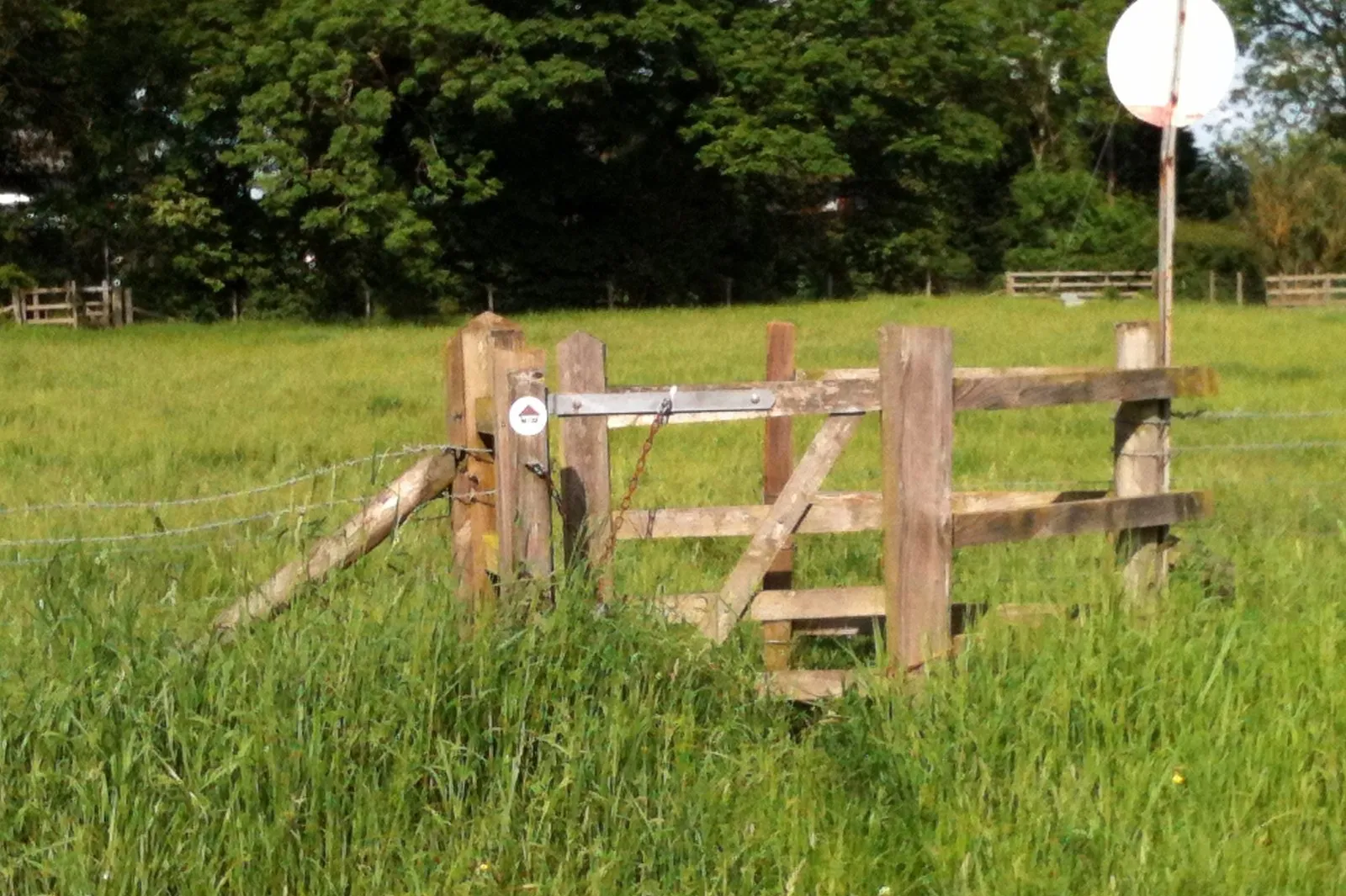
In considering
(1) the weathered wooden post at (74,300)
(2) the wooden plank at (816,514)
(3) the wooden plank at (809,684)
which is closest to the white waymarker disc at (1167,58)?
(2) the wooden plank at (816,514)

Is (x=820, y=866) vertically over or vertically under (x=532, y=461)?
under

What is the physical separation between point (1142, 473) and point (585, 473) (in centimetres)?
226

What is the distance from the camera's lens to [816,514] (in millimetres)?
6422

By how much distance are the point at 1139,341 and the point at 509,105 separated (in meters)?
37.8

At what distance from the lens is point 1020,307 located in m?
40.8

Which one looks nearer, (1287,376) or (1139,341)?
(1139,341)

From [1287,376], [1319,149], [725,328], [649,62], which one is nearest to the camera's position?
[1287,376]

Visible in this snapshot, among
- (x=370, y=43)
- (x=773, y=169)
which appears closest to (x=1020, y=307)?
(x=773, y=169)

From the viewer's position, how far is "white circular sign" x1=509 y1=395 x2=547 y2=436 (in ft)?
17.7

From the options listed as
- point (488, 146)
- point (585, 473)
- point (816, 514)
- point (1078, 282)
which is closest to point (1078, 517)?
point (816, 514)

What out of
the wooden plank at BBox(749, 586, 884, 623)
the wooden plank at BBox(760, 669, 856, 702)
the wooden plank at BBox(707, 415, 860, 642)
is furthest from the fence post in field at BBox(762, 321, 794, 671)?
the wooden plank at BBox(707, 415, 860, 642)

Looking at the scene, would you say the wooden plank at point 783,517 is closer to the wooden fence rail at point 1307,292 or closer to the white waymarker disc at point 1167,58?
the white waymarker disc at point 1167,58

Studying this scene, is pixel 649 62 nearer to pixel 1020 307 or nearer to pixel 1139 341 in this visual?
pixel 1020 307

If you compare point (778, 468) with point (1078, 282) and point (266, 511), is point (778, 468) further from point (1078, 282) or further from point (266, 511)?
point (1078, 282)
